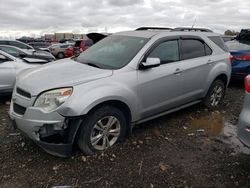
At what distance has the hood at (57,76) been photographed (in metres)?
3.38

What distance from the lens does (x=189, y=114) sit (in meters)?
5.53

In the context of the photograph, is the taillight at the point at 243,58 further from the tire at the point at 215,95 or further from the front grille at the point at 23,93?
the front grille at the point at 23,93

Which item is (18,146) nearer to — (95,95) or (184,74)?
(95,95)

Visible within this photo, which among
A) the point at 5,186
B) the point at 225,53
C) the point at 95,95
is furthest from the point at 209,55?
the point at 5,186

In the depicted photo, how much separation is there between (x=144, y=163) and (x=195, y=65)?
2334 millimetres

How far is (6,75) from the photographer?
6.08 m

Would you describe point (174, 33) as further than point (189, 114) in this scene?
No

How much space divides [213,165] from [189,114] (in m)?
2.10

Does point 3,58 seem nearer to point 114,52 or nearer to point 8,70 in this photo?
point 8,70

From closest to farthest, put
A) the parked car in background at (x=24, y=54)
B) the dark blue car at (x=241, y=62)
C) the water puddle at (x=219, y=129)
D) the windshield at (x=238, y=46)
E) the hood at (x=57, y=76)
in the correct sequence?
the hood at (x=57, y=76) < the water puddle at (x=219, y=129) < the dark blue car at (x=241, y=62) < the windshield at (x=238, y=46) < the parked car in background at (x=24, y=54)

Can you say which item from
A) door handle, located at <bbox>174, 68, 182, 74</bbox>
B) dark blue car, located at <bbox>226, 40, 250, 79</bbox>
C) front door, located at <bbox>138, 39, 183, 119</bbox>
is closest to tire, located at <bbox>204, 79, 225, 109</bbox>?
front door, located at <bbox>138, 39, 183, 119</bbox>

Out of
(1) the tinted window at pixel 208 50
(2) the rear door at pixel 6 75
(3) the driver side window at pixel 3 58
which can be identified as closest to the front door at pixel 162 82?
(1) the tinted window at pixel 208 50

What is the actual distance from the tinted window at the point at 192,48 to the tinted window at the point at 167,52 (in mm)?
203

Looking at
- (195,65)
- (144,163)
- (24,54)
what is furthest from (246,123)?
(24,54)
